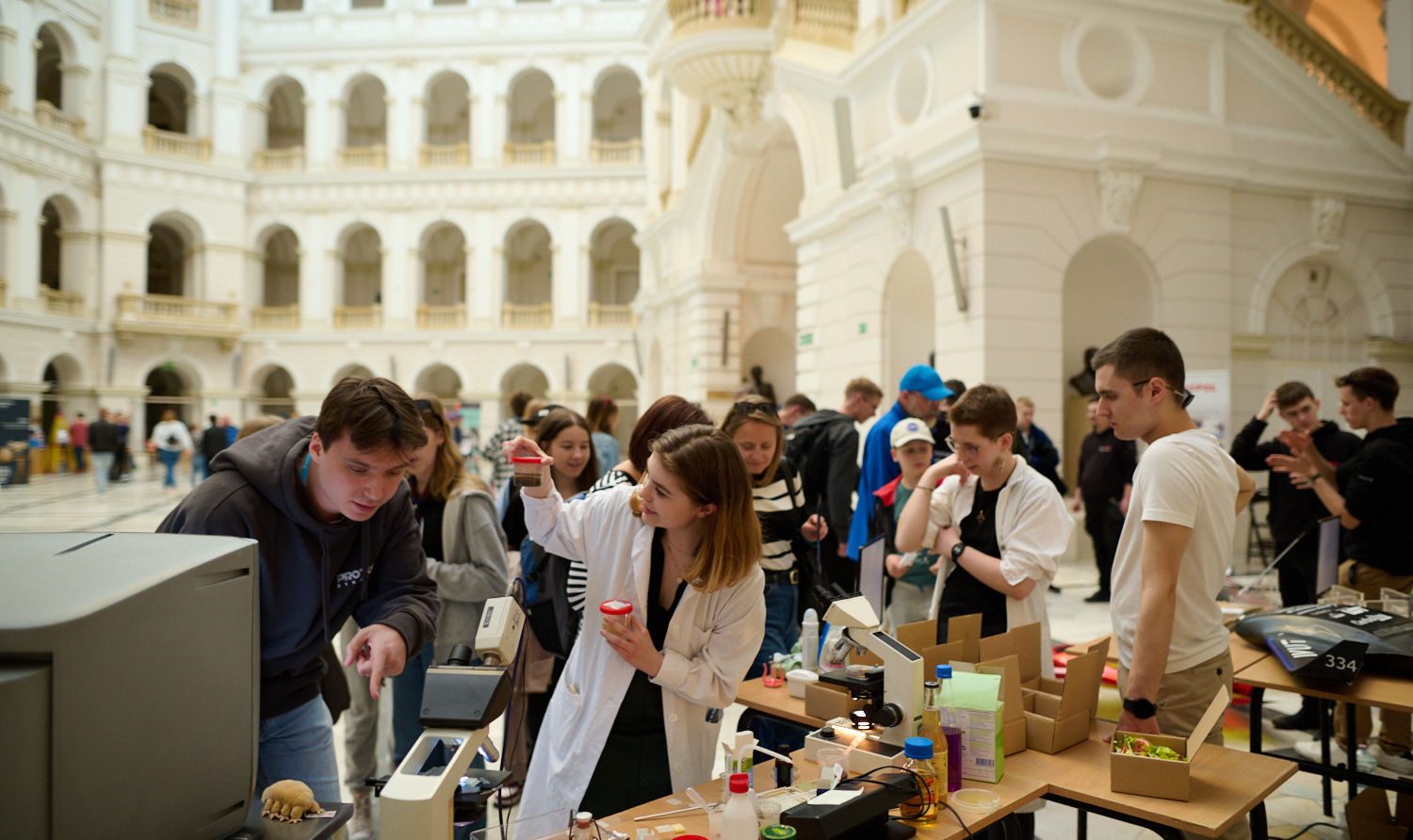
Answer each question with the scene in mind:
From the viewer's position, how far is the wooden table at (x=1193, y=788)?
2043 mm

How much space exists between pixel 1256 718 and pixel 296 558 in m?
3.56

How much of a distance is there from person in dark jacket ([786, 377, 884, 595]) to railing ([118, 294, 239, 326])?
88.0 ft

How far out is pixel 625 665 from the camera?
2.26 metres

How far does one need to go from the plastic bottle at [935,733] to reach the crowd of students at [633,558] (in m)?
0.49

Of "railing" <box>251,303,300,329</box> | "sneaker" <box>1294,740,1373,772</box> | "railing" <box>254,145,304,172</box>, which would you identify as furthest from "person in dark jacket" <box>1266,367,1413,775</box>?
"railing" <box>254,145,304,172</box>

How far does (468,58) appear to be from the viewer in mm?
27688

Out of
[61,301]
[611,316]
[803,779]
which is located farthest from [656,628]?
[61,301]

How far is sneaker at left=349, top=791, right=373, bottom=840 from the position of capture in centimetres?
327

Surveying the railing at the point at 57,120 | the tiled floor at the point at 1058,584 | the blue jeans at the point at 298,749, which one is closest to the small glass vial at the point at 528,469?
the blue jeans at the point at 298,749

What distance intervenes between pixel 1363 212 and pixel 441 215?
2489 centimetres

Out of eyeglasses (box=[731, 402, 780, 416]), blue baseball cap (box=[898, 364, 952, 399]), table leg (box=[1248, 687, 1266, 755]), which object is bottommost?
table leg (box=[1248, 687, 1266, 755])

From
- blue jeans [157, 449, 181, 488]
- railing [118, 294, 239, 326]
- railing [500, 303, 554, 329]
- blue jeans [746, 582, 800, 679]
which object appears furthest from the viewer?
railing [500, 303, 554, 329]

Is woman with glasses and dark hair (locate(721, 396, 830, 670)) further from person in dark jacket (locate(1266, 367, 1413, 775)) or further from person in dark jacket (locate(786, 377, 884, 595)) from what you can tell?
person in dark jacket (locate(1266, 367, 1413, 775))

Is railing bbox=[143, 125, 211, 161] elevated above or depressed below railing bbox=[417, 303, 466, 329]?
above
